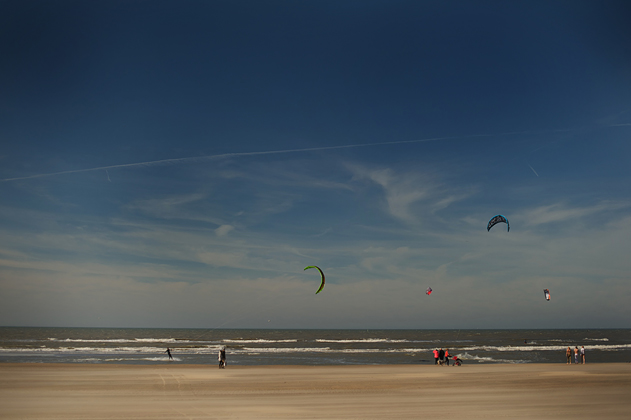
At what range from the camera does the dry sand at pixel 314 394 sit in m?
10.5

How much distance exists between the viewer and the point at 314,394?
43.6 feet

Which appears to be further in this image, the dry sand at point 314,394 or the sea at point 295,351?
the sea at point 295,351

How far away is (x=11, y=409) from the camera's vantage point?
1091cm

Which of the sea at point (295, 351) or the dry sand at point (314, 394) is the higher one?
the dry sand at point (314, 394)

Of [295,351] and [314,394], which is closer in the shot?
[314,394]

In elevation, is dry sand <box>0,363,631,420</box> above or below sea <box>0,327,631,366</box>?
above

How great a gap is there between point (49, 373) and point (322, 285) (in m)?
12.6

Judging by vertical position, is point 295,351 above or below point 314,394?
below

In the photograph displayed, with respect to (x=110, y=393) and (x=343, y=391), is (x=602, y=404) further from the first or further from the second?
(x=110, y=393)

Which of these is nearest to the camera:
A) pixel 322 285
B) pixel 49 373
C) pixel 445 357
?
pixel 49 373

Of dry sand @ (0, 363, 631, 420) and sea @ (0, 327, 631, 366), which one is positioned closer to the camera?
dry sand @ (0, 363, 631, 420)

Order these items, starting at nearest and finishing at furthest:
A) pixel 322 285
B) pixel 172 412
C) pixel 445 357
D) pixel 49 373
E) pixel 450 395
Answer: pixel 172 412
pixel 450 395
pixel 49 373
pixel 322 285
pixel 445 357

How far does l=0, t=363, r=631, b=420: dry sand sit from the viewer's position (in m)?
10.5

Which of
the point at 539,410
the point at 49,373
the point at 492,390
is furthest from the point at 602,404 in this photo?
the point at 49,373
